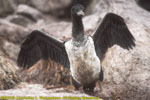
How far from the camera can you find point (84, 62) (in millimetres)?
5504

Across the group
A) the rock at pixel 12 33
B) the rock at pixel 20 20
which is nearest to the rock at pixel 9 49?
the rock at pixel 12 33

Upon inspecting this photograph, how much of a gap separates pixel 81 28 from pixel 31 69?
1.80 meters

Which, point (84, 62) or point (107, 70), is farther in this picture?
point (107, 70)

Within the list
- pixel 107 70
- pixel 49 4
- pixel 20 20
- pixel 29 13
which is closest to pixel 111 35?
pixel 107 70

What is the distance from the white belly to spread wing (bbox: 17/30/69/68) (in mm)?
490

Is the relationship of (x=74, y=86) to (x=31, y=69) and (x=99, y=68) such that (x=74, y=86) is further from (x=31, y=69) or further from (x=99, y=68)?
(x=31, y=69)

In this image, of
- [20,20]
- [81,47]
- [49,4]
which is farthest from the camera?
[49,4]

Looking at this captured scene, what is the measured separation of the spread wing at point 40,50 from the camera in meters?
6.14

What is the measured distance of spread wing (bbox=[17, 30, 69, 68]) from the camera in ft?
20.1

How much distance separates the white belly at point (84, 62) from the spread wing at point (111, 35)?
1.46ft

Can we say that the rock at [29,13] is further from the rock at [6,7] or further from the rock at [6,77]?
the rock at [6,77]

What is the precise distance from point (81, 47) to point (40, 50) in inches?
55.8

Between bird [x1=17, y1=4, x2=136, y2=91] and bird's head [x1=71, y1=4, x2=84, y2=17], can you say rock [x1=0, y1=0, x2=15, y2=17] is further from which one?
bird's head [x1=71, y1=4, x2=84, y2=17]

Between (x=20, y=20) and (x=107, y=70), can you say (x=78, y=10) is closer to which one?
(x=107, y=70)
